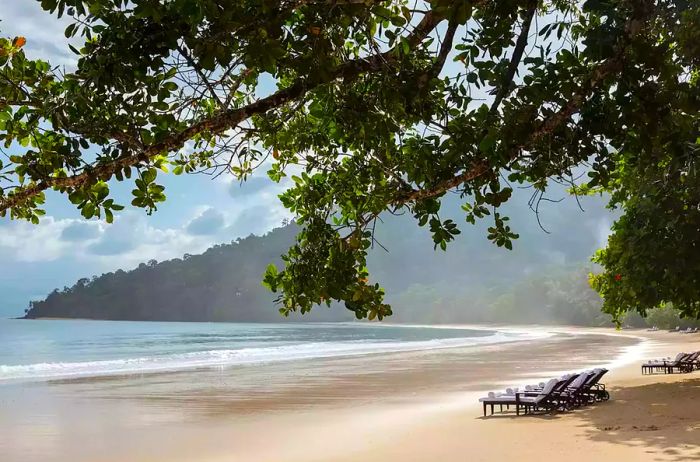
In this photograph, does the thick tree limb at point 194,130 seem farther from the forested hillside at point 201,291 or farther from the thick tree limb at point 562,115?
the forested hillside at point 201,291

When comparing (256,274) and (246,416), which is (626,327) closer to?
(246,416)

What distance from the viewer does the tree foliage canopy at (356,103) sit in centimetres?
337

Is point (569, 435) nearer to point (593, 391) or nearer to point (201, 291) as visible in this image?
point (593, 391)

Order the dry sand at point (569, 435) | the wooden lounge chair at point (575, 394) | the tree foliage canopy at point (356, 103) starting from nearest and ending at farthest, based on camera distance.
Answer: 1. the tree foliage canopy at point (356, 103)
2. the dry sand at point (569, 435)
3. the wooden lounge chair at point (575, 394)

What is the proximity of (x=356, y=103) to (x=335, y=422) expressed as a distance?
1173cm

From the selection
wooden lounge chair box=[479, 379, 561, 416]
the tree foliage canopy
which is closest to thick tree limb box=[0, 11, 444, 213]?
the tree foliage canopy

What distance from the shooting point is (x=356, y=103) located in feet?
14.7

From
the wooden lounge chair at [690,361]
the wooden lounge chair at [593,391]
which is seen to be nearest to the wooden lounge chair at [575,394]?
the wooden lounge chair at [593,391]

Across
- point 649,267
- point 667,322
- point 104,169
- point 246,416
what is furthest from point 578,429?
point 667,322

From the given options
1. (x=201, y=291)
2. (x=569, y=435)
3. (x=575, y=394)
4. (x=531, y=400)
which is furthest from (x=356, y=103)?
(x=201, y=291)

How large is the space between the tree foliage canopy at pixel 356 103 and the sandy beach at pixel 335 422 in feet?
19.1

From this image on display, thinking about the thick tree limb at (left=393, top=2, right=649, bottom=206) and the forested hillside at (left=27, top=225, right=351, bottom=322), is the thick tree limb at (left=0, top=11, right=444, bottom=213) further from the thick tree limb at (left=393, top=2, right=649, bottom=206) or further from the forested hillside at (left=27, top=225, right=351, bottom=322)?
the forested hillside at (left=27, top=225, right=351, bottom=322)

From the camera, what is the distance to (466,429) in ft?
41.6

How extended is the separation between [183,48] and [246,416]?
1411 centimetres
